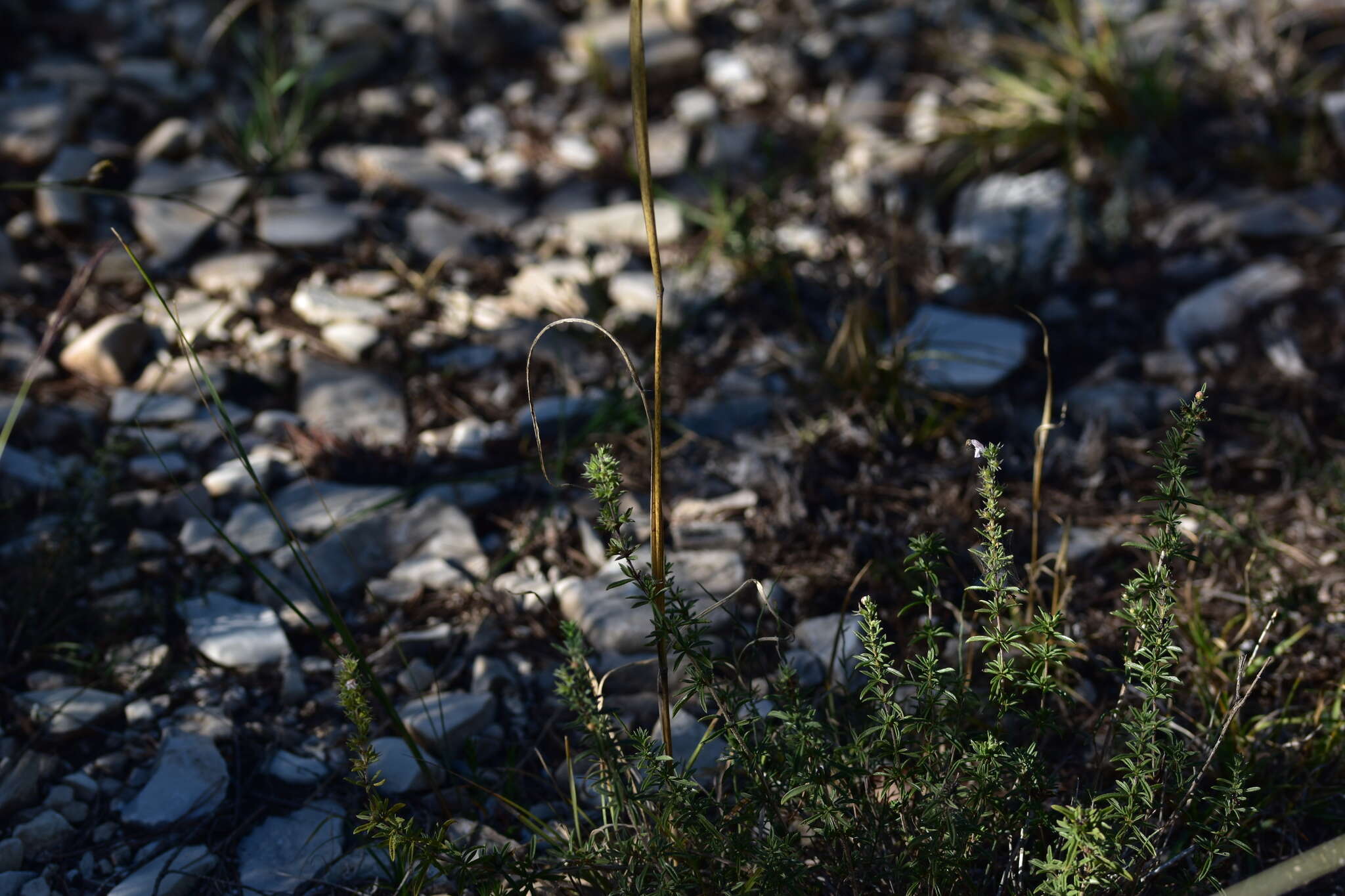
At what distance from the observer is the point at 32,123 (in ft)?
12.6

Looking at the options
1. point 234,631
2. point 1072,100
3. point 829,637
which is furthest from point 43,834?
point 1072,100

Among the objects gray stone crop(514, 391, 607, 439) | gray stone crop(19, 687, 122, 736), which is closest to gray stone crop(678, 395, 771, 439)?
gray stone crop(514, 391, 607, 439)

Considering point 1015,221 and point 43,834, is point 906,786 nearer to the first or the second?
point 43,834

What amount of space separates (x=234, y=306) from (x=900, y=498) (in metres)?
2.00

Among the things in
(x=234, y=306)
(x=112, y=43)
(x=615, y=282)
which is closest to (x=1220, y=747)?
(x=615, y=282)

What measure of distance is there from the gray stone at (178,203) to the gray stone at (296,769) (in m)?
1.96

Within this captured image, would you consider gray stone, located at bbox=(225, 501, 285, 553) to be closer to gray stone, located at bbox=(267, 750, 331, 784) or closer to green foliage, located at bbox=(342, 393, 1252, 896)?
gray stone, located at bbox=(267, 750, 331, 784)

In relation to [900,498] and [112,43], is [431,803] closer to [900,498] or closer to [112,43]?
[900,498]

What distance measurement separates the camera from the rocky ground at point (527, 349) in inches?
86.7

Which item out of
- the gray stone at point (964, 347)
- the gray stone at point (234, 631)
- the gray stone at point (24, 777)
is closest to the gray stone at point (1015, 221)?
the gray stone at point (964, 347)

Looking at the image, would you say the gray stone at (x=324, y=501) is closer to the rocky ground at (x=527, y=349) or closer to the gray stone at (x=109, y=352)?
the rocky ground at (x=527, y=349)

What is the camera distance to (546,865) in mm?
1759

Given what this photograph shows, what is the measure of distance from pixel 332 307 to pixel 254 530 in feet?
3.01

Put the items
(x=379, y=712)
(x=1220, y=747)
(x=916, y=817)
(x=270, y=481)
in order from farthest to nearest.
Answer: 1. (x=270, y=481)
2. (x=379, y=712)
3. (x=1220, y=747)
4. (x=916, y=817)
